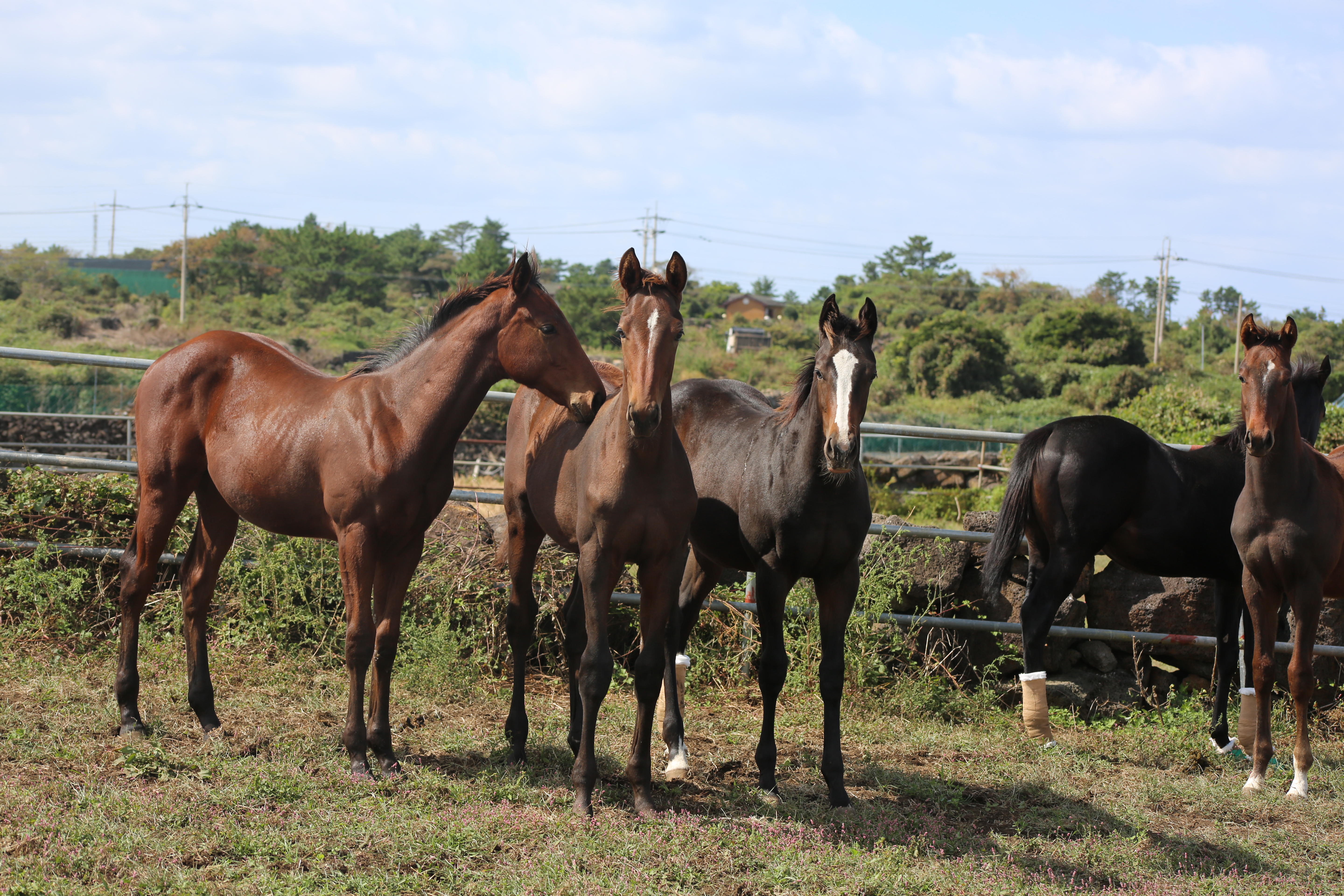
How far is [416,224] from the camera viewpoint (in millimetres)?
78875

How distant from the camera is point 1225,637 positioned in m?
5.38

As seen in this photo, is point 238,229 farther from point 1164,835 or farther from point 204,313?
point 1164,835

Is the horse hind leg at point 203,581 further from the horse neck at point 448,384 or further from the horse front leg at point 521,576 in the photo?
the horse front leg at point 521,576

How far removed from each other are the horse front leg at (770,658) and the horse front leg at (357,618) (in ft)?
5.19

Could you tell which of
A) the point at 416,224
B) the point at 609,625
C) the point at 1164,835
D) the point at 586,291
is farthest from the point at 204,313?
the point at 1164,835

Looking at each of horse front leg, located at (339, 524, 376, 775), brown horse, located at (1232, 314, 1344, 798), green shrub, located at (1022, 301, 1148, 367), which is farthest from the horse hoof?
green shrub, located at (1022, 301, 1148, 367)

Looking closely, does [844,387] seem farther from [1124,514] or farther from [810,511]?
[1124,514]

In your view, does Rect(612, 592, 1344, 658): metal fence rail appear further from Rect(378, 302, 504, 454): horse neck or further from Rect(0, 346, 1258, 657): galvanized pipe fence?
Rect(378, 302, 504, 454): horse neck

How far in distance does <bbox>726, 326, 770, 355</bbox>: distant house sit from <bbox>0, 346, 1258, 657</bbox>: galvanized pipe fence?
43.9m

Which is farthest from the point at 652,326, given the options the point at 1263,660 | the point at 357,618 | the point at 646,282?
the point at 1263,660

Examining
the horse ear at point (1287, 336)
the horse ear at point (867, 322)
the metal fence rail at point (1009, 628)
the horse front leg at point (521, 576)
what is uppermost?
the horse ear at point (1287, 336)

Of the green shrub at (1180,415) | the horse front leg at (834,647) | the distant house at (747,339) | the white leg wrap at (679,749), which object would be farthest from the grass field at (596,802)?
the distant house at (747,339)

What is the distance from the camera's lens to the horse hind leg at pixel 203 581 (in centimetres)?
437

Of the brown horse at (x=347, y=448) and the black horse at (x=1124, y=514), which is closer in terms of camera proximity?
the brown horse at (x=347, y=448)
